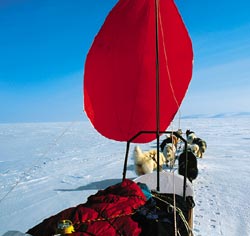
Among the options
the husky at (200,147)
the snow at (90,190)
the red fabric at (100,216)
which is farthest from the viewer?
the husky at (200,147)

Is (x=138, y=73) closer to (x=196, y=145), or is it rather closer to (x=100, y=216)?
(x=100, y=216)

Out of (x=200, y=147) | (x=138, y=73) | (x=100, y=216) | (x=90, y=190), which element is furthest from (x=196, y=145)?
(x=100, y=216)

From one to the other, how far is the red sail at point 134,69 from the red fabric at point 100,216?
1.75m

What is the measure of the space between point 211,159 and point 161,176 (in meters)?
4.88

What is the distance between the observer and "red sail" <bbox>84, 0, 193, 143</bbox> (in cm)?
335

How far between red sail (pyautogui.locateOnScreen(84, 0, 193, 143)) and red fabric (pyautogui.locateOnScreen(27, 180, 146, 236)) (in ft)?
5.75

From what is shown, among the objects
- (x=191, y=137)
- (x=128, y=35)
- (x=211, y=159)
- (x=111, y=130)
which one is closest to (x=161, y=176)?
(x=111, y=130)

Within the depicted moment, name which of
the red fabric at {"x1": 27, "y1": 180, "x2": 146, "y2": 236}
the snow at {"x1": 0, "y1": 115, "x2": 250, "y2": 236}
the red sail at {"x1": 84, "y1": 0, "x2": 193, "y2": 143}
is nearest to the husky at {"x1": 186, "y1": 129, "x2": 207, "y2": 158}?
the snow at {"x1": 0, "y1": 115, "x2": 250, "y2": 236}

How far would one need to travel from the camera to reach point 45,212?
370 cm

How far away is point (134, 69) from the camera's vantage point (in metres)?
3.47

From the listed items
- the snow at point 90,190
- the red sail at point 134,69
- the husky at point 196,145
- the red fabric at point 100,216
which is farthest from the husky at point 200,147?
the red fabric at point 100,216

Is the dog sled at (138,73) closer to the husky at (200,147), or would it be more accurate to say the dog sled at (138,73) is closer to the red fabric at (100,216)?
the red fabric at (100,216)

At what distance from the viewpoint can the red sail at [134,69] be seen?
335cm

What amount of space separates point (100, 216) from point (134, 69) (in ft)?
7.28
